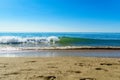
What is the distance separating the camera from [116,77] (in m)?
7.30

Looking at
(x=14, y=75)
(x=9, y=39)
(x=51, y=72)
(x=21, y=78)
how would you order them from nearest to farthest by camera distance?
(x=21, y=78) < (x=14, y=75) < (x=51, y=72) < (x=9, y=39)

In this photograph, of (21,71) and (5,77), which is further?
(21,71)

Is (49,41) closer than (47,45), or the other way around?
(47,45)

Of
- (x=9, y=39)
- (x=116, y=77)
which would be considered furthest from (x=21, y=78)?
(x=9, y=39)

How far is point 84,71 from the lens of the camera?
8344 millimetres

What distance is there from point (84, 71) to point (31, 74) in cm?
216

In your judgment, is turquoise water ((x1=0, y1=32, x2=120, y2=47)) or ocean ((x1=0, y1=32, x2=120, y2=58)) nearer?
ocean ((x1=0, y1=32, x2=120, y2=58))

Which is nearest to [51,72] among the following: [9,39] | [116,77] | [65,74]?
[65,74]

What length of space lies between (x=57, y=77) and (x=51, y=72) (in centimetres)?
83

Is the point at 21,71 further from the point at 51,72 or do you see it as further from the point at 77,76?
the point at 77,76

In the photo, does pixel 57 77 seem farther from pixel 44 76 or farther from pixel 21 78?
pixel 21 78

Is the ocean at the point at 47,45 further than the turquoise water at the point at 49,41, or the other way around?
the turquoise water at the point at 49,41

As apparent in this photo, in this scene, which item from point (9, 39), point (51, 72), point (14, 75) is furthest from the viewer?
point (9, 39)

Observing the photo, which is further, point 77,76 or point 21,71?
point 21,71
